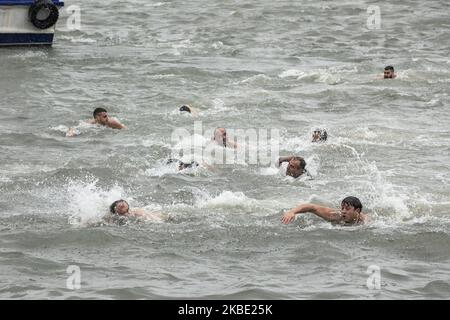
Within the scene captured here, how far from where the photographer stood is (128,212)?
14.1m

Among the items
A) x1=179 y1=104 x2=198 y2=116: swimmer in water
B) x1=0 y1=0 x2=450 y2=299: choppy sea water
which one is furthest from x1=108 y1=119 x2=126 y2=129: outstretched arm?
x1=179 y1=104 x2=198 y2=116: swimmer in water

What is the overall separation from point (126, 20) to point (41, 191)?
1927 cm

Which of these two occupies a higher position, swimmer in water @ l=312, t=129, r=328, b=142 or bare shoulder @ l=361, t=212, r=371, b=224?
swimmer in water @ l=312, t=129, r=328, b=142

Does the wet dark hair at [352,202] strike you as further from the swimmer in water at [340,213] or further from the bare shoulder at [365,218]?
the bare shoulder at [365,218]

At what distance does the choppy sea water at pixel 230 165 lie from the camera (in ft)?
40.1

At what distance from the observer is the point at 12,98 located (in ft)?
76.1

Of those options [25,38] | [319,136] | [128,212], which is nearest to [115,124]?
[319,136]

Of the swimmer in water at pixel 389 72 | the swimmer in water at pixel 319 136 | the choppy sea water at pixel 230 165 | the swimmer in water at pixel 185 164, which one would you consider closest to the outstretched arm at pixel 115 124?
the choppy sea water at pixel 230 165

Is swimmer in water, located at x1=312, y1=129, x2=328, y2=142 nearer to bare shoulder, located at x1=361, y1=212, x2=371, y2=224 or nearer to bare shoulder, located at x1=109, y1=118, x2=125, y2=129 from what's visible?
bare shoulder, located at x1=109, y1=118, x2=125, y2=129

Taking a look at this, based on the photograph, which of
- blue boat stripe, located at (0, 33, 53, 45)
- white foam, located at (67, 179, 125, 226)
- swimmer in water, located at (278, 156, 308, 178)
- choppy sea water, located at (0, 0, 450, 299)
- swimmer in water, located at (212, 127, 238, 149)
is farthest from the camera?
blue boat stripe, located at (0, 33, 53, 45)

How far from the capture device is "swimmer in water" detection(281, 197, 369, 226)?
44.9ft

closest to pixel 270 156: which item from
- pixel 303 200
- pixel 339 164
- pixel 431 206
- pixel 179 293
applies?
pixel 339 164

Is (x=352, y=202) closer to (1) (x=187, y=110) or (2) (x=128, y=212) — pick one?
(2) (x=128, y=212)

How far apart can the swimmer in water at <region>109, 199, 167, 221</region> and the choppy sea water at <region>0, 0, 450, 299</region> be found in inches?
7.6
